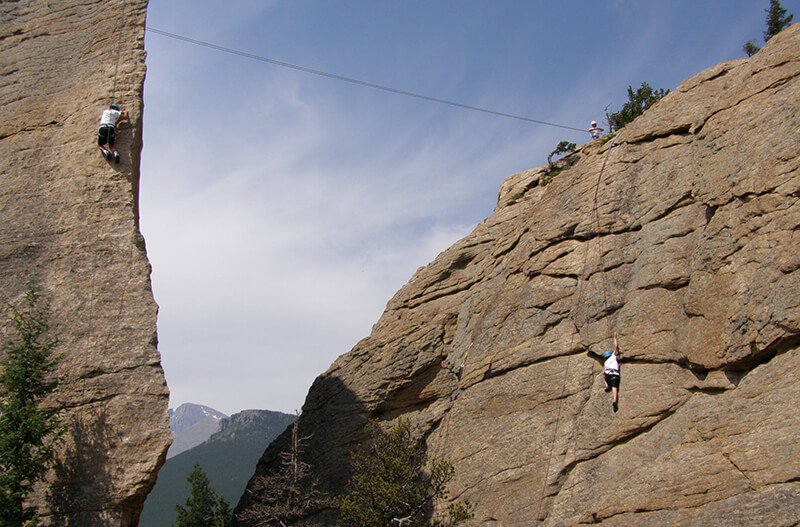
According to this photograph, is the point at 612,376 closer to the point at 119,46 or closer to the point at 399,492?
the point at 399,492

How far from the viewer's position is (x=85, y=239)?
59.9 feet

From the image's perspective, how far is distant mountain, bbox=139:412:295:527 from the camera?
Answer: 444ft

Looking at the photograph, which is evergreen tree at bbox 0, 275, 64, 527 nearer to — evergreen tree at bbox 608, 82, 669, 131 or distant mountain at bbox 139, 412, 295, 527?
evergreen tree at bbox 608, 82, 669, 131

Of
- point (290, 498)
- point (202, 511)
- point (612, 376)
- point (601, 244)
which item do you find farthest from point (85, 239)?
point (202, 511)

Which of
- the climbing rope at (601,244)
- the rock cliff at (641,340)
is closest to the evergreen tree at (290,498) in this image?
the rock cliff at (641,340)

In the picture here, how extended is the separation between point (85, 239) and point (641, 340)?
54.0ft

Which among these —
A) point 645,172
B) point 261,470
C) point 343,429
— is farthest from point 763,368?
point 261,470

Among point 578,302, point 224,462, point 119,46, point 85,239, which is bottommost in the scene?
point 578,302

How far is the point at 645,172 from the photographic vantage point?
21.4 m

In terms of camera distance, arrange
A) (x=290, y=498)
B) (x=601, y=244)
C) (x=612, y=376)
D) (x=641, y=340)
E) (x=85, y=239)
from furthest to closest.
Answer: (x=290, y=498) < (x=601, y=244) < (x=641, y=340) < (x=85, y=239) < (x=612, y=376)

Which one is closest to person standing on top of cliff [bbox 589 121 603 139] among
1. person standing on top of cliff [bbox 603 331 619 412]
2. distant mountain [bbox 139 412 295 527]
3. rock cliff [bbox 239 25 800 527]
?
rock cliff [bbox 239 25 800 527]

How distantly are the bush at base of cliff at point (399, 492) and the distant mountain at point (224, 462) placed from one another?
11668cm

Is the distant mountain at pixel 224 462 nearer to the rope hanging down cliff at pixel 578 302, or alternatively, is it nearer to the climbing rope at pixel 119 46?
the climbing rope at pixel 119 46

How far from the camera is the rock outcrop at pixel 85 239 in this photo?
1534 cm
